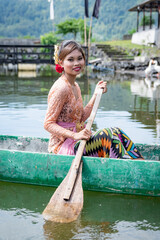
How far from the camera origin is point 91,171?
394 centimetres

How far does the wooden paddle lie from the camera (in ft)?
11.4

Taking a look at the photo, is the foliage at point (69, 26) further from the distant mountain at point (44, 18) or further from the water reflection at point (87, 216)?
the distant mountain at point (44, 18)

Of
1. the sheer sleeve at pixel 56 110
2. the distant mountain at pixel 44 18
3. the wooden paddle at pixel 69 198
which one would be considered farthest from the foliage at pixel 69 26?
the distant mountain at pixel 44 18

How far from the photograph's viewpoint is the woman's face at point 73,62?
3971 millimetres

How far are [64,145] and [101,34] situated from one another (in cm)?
13086

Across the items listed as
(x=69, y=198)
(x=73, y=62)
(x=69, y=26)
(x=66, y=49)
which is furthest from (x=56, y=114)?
(x=69, y=26)

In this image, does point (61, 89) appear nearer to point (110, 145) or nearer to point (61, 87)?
point (61, 87)

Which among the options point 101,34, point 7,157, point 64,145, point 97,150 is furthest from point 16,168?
point 101,34

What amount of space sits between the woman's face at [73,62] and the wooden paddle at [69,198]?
0.71 meters

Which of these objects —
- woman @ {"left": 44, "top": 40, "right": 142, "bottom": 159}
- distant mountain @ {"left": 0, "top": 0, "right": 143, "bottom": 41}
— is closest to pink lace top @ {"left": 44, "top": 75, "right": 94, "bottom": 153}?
woman @ {"left": 44, "top": 40, "right": 142, "bottom": 159}

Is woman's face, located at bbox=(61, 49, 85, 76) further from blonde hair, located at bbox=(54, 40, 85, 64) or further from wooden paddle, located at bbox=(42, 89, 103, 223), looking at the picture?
wooden paddle, located at bbox=(42, 89, 103, 223)

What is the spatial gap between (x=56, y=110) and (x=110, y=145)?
0.61m

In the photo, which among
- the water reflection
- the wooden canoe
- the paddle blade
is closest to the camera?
the water reflection

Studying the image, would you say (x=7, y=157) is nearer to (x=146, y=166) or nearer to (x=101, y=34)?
(x=146, y=166)
